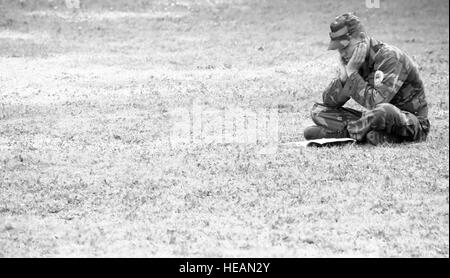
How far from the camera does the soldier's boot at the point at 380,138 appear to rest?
8290 mm

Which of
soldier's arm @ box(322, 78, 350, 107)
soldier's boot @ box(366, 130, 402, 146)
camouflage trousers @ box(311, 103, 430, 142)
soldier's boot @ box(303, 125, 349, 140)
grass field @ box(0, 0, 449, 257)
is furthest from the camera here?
soldier's boot @ box(303, 125, 349, 140)

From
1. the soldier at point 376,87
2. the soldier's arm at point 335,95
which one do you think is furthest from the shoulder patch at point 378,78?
the soldier's arm at point 335,95

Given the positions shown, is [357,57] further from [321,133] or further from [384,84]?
[321,133]

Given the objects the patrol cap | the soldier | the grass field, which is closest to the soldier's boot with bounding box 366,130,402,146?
the soldier

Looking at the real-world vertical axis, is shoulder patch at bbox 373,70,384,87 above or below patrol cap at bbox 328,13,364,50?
below

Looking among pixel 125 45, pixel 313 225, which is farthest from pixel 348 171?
pixel 125 45

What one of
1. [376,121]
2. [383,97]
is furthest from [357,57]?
[376,121]

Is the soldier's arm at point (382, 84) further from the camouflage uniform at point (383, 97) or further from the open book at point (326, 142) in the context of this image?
the open book at point (326, 142)

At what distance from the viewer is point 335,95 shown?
8695 mm

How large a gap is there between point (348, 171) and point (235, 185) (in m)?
1.09

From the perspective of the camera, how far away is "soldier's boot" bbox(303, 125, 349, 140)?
871cm

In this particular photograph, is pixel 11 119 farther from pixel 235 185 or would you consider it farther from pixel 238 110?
pixel 235 185

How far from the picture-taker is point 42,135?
364 inches

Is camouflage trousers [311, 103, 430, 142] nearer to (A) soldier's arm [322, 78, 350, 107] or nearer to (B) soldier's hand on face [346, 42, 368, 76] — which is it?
(A) soldier's arm [322, 78, 350, 107]
